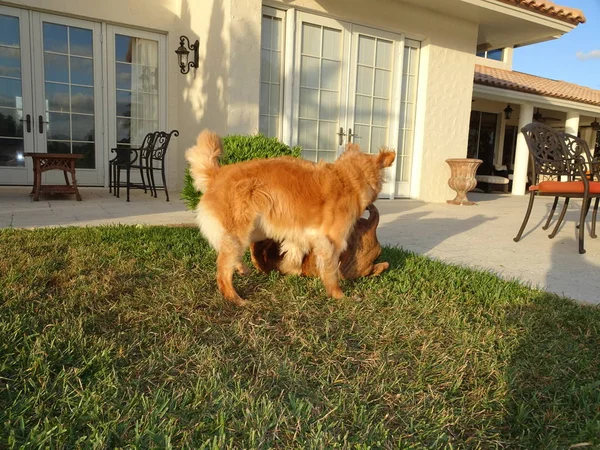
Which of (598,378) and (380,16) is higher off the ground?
(380,16)

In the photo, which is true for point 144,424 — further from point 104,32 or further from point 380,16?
point 104,32

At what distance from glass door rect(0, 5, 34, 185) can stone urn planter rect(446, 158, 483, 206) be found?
26.9ft

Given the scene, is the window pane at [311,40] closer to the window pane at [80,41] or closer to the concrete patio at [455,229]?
the concrete patio at [455,229]

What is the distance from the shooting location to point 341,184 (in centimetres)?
256

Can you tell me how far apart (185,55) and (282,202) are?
267 inches

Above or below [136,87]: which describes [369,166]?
below

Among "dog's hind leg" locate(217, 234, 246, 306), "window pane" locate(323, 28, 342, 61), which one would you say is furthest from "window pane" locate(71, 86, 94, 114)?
"dog's hind leg" locate(217, 234, 246, 306)

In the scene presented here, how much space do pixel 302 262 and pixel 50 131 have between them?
23.5 feet

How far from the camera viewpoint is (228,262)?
8.12 ft

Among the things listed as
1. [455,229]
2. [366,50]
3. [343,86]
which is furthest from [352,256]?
[366,50]

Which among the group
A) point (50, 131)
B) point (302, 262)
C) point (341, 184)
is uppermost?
point (50, 131)

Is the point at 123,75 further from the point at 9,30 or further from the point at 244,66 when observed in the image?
the point at 244,66

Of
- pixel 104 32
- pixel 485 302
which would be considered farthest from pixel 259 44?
pixel 485 302

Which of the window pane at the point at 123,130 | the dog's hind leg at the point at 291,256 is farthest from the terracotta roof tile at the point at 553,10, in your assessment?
the window pane at the point at 123,130
